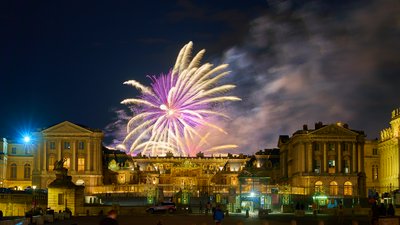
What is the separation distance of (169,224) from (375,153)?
317 ft

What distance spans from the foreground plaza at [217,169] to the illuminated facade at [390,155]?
0.17 m

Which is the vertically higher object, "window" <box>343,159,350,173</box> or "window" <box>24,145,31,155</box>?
"window" <box>24,145,31,155</box>

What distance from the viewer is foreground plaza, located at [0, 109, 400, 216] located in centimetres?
11031

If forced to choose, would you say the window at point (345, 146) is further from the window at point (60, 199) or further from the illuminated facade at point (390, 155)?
the window at point (60, 199)

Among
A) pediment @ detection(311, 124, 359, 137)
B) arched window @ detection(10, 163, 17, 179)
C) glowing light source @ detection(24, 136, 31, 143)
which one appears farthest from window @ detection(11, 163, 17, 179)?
pediment @ detection(311, 124, 359, 137)

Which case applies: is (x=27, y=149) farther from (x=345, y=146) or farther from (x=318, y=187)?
(x=345, y=146)

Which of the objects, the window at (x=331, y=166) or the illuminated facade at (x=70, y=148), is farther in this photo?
the illuminated facade at (x=70, y=148)

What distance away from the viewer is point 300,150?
130875 millimetres

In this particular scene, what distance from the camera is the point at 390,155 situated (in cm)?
13500

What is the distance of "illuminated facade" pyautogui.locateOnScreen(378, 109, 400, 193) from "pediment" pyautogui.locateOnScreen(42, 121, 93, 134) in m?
53.4

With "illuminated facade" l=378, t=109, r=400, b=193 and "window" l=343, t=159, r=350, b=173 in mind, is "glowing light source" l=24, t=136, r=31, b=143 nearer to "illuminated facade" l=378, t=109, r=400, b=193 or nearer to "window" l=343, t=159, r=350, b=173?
"window" l=343, t=159, r=350, b=173

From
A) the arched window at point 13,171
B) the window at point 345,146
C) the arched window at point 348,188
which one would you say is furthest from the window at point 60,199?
the arched window at point 13,171

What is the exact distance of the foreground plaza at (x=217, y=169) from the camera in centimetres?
11031

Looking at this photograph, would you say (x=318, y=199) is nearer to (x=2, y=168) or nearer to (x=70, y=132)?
(x=70, y=132)
